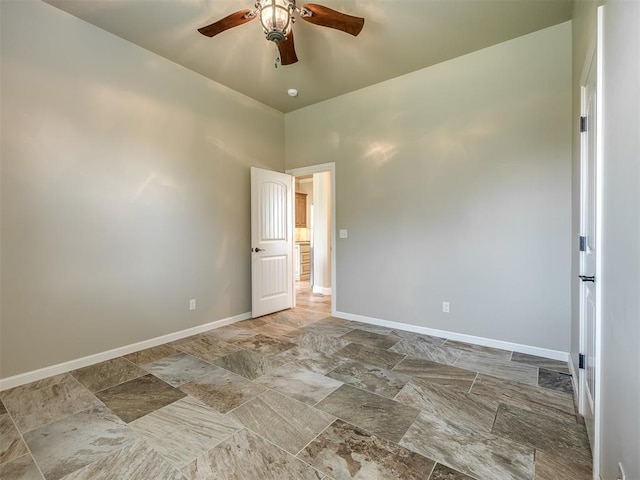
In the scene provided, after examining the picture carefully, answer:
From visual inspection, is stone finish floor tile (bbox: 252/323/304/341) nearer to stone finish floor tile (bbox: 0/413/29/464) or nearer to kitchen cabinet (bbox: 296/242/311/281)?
stone finish floor tile (bbox: 0/413/29/464)

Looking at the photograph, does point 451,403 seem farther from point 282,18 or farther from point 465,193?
point 282,18

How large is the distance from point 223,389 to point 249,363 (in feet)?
1.54

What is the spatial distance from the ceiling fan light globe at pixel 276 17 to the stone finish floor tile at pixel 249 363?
2.55 meters

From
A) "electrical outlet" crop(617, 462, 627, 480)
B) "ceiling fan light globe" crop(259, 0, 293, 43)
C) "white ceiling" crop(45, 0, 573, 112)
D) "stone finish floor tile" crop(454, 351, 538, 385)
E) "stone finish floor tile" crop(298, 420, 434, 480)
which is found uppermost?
"white ceiling" crop(45, 0, 573, 112)

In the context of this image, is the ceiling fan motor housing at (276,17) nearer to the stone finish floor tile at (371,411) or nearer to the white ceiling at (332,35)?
the white ceiling at (332,35)

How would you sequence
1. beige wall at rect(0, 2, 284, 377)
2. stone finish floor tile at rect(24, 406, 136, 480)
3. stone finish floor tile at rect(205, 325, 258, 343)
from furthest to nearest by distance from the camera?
stone finish floor tile at rect(205, 325, 258, 343), beige wall at rect(0, 2, 284, 377), stone finish floor tile at rect(24, 406, 136, 480)

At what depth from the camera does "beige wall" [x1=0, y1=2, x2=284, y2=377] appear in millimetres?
2387

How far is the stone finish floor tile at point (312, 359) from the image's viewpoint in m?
2.68

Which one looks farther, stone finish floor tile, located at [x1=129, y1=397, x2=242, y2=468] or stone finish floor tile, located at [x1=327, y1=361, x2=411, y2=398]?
stone finish floor tile, located at [x1=327, y1=361, x2=411, y2=398]

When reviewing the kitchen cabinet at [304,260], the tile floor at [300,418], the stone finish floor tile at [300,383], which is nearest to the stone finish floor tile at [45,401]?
the tile floor at [300,418]

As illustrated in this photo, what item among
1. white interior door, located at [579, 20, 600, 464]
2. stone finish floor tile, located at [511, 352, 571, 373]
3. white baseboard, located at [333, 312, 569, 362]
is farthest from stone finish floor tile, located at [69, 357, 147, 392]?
stone finish floor tile, located at [511, 352, 571, 373]

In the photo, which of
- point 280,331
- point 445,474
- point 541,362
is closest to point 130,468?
point 445,474

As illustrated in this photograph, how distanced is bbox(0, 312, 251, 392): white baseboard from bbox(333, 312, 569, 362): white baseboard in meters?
1.82

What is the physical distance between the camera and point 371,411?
2.03 metres
